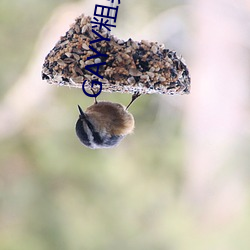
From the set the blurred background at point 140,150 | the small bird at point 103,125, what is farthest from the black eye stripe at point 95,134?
the blurred background at point 140,150

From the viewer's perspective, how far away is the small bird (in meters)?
1.10

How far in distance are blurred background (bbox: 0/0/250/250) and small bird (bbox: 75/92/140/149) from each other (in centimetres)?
140

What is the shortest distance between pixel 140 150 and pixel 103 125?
6.11 ft

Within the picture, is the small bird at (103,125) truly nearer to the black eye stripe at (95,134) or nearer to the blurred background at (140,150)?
the black eye stripe at (95,134)

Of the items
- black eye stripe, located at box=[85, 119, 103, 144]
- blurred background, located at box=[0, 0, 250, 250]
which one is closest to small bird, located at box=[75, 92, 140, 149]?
black eye stripe, located at box=[85, 119, 103, 144]

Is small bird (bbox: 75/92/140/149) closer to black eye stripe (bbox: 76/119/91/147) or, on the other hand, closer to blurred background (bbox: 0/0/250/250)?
black eye stripe (bbox: 76/119/91/147)

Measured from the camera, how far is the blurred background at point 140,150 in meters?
2.70

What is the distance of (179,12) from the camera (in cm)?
275

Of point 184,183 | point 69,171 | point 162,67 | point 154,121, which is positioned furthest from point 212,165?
point 162,67

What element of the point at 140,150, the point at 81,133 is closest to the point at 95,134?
the point at 81,133

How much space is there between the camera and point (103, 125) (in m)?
1.13

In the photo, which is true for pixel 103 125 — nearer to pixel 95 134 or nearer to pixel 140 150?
pixel 95 134

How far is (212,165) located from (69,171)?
82cm

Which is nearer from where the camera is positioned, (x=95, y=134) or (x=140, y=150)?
(x=95, y=134)
